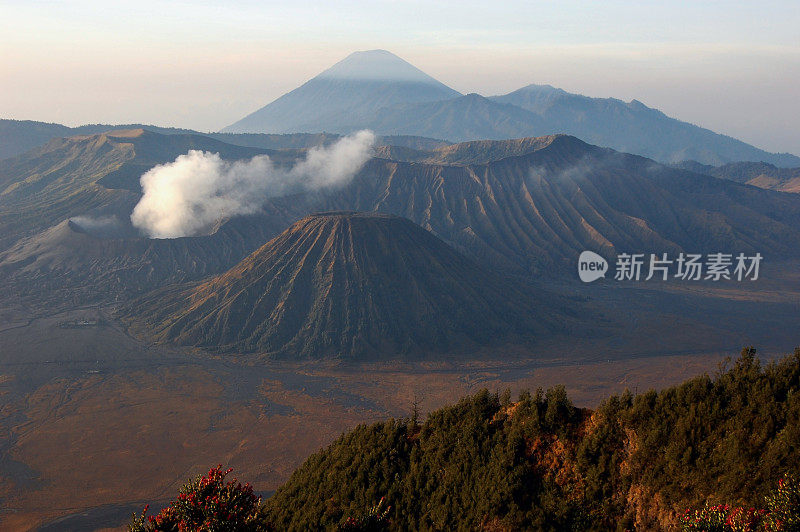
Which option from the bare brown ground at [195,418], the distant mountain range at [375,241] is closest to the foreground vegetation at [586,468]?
the bare brown ground at [195,418]

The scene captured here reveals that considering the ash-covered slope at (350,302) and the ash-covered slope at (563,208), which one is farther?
the ash-covered slope at (563,208)

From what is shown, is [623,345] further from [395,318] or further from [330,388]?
[330,388]

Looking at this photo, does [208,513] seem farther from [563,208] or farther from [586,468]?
[563,208]

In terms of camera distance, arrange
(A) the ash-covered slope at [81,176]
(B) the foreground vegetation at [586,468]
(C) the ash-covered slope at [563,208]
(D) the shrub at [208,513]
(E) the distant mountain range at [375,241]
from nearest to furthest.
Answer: (D) the shrub at [208,513] → (B) the foreground vegetation at [586,468] → (E) the distant mountain range at [375,241] → (A) the ash-covered slope at [81,176] → (C) the ash-covered slope at [563,208]

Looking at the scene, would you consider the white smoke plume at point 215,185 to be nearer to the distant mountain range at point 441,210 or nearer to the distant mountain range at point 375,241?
the distant mountain range at point 375,241

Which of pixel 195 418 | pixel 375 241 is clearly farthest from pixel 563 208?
pixel 195 418
